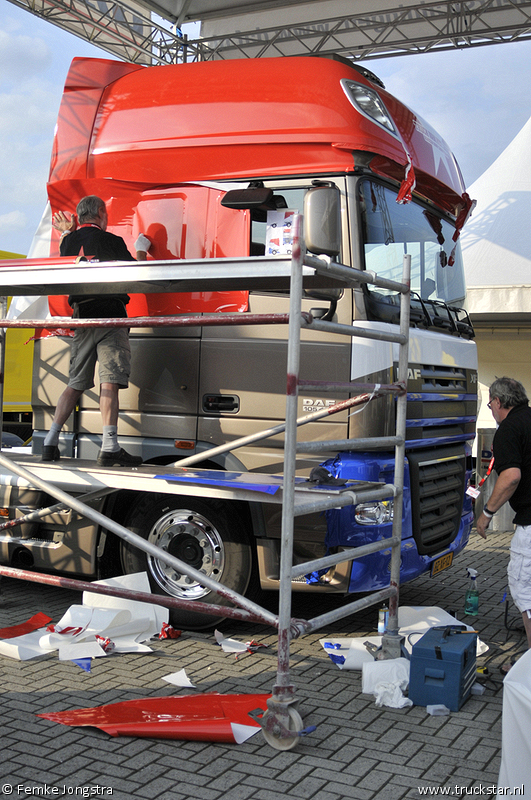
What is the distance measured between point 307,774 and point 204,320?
2238mm

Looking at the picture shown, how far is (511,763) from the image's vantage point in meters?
2.54

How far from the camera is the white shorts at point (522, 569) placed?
4.30 meters

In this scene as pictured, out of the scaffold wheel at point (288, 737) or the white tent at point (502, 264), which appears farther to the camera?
the white tent at point (502, 264)

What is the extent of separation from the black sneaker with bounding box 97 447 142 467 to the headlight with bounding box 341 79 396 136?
2.51 m

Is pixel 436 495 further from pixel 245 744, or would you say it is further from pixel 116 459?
pixel 245 744

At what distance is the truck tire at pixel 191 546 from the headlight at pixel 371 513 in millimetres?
700

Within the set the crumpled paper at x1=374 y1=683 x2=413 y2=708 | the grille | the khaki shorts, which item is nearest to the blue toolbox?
the crumpled paper at x1=374 y1=683 x2=413 y2=708

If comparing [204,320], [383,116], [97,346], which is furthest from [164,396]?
[383,116]

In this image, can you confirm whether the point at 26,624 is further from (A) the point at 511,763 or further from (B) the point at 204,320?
(A) the point at 511,763

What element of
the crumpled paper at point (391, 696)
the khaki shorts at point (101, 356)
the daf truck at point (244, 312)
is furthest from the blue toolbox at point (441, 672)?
the khaki shorts at point (101, 356)

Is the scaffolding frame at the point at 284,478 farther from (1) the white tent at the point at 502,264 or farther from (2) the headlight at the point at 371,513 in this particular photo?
(1) the white tent at the point at 502,264

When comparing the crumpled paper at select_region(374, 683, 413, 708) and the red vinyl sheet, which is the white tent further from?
the red vinyl sheet

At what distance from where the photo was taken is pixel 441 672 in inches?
150

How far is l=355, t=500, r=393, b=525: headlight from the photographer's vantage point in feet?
14.9
